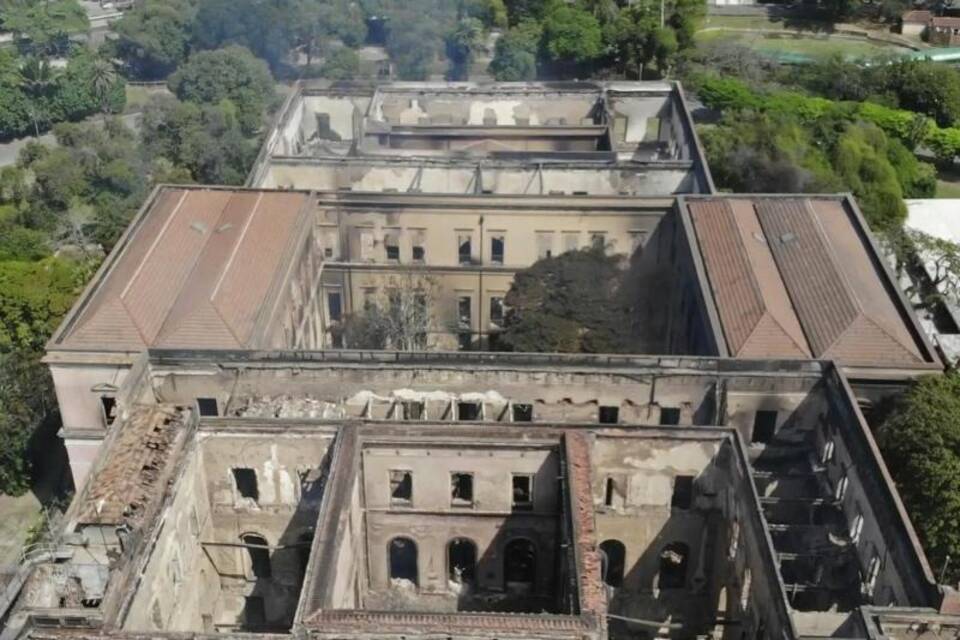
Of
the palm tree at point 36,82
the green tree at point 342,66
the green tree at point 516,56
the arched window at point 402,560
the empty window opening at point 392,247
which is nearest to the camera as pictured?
the arched window at point 402,560

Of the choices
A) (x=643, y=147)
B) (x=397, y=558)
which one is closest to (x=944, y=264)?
(x=643, y=147)

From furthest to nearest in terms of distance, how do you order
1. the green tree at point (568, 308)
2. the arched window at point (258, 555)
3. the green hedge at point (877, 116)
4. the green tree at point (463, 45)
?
1. the green tree at point (463, 45)
2. the green hedge at point (877, 116)
3. the green tree at point (568, 308)
4. the arched window at point (258, 555)

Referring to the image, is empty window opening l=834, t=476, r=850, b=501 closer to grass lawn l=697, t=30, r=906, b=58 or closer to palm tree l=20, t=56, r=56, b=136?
grass lawn l=697, t=30, r=906, b=58

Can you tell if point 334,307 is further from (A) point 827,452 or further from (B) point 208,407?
(A) point 827,452

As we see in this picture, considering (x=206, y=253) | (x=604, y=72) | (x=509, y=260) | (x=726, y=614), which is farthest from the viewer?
(x=604, y=72)

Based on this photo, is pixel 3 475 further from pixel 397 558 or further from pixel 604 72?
pixel 604 72

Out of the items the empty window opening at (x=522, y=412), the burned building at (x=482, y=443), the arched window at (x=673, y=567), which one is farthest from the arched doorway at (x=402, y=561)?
the arched window at (x=673, y=567)

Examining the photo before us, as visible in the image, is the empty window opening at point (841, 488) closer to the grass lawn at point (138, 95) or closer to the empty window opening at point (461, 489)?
the empty window opening at point (461, 489)
